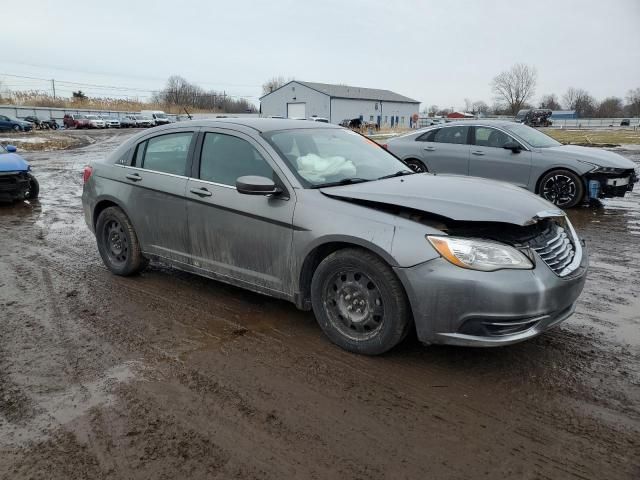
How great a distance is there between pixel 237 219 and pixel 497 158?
263 inches

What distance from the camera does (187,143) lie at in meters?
4.75

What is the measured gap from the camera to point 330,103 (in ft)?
203

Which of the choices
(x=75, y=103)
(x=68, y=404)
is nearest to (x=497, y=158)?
(x=68, y=404)

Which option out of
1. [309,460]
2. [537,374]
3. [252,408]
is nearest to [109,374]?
[252,408]

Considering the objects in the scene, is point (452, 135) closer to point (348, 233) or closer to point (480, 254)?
point (348, 233)

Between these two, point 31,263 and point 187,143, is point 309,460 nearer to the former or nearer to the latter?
point 187,143

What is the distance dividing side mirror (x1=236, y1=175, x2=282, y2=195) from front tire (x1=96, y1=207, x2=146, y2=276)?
190 centimetres

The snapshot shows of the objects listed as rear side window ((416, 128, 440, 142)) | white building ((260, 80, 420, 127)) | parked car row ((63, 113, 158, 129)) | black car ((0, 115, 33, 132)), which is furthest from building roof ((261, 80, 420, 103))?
rear side window ((416, 128, 440, 142))

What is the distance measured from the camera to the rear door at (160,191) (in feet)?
15.3

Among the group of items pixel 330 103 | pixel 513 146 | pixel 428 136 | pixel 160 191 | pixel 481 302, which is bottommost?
pixel 481 302

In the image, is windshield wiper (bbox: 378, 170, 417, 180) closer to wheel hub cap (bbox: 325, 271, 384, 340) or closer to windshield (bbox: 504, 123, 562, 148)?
wheel hub cap (bbox: 325, 271, 384, 340)

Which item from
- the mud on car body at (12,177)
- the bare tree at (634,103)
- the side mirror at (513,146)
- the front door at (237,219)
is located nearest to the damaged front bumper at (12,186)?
the mud on car body at (12,177)

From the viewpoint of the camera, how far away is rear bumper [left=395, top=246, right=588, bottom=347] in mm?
3057

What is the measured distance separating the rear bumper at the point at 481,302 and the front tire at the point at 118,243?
3.15 meters
